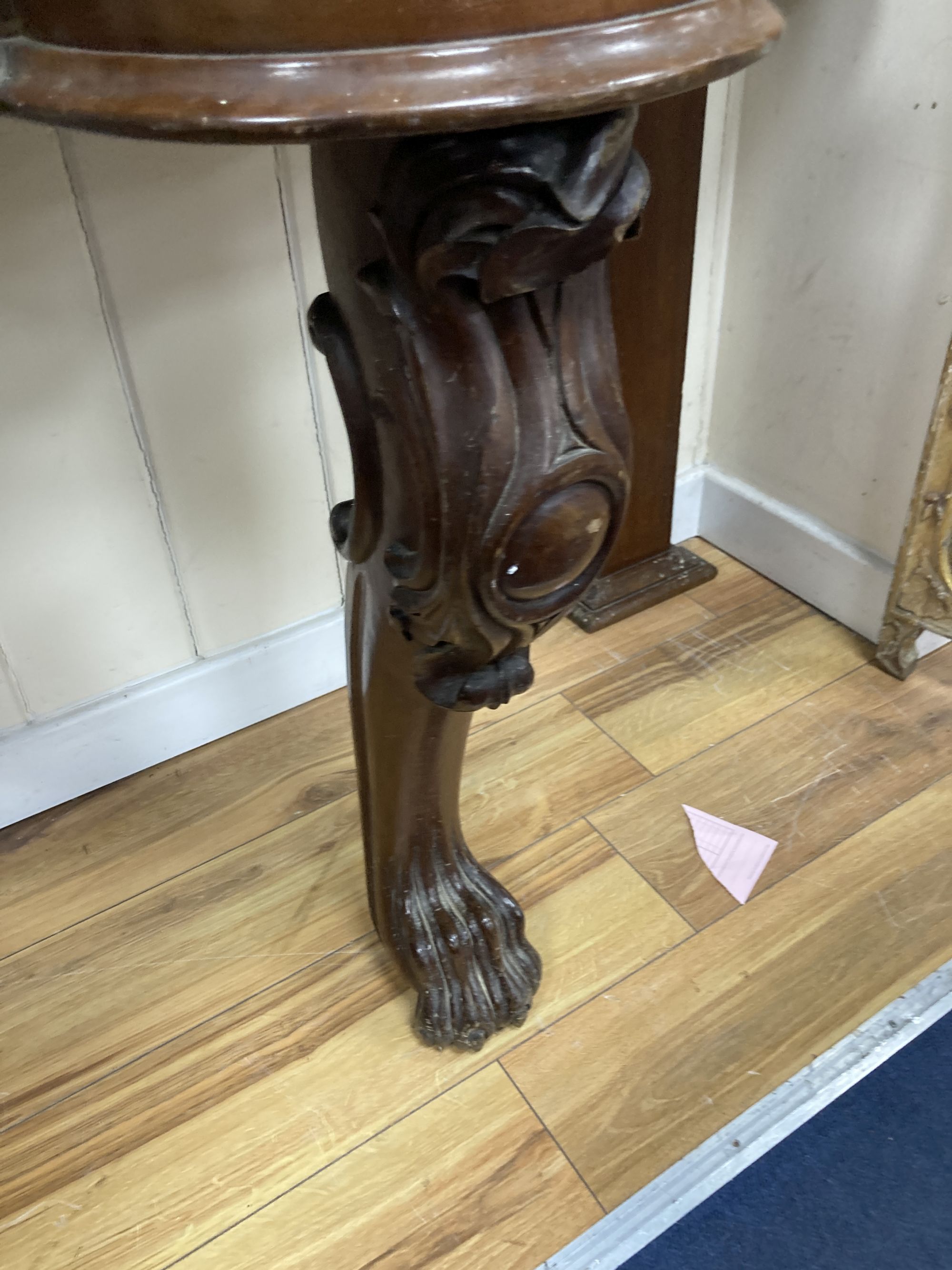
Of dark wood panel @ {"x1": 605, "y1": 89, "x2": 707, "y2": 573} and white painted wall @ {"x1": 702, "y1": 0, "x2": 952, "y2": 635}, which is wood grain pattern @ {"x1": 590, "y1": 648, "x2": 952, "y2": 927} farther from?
dark wood panel @ {"x1": 605, "y1": 89, "x2": 707, "y2": 573}

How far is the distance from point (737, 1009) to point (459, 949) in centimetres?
26

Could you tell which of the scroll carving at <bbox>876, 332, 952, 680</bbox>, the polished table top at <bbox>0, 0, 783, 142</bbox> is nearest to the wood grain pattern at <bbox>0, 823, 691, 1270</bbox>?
the scroll carving at <bbox>876, 332, 952, 680</bbox>

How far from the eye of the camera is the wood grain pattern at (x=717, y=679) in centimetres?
110

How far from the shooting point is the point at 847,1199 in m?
0.71

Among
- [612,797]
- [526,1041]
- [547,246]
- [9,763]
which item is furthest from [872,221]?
[9,763]

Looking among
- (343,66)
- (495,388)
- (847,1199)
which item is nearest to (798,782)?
(847,1199)

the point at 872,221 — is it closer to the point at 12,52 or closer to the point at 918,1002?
the point at 918,1002

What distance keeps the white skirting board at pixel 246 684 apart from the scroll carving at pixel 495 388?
58 cm

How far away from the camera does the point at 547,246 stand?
0.39 m

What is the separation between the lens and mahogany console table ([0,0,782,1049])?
1.03 ft

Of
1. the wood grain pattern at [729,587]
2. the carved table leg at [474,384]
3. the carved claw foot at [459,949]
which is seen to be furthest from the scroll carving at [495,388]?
the wood grain pattern at [729,587]

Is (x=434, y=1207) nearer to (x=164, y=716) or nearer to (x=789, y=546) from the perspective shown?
(x=164, y=716)

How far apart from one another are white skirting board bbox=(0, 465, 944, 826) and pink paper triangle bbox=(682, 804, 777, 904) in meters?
0.39

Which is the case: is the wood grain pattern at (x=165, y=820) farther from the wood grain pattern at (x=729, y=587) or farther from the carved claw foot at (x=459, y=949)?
the wood grain pattern at (x=729, y=587)
